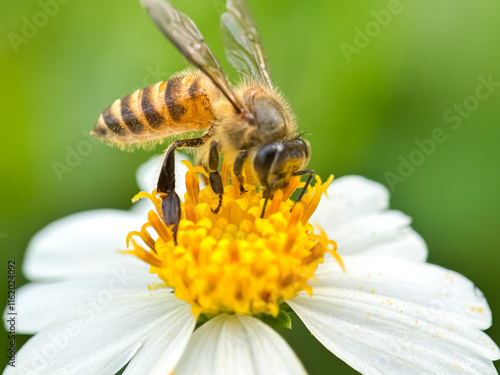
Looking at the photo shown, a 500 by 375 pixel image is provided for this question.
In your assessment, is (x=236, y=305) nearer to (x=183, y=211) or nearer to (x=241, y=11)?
(x=183, y=211)

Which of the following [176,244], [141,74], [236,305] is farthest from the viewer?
[141,74]

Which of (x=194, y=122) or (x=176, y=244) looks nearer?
(x=176, y=244)

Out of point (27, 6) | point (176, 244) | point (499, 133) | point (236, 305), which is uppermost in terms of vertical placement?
point (27, 6)

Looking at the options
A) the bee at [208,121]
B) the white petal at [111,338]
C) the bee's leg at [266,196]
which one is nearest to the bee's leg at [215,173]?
the bee at [208,121]

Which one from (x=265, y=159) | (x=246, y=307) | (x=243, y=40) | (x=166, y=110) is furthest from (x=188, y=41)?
(x=246, y=307)

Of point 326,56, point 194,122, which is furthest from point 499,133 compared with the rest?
point 194,122

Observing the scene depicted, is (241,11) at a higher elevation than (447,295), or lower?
higher

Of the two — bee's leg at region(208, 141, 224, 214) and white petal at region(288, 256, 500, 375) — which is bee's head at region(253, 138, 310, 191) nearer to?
bee's leg at region(208, 141, 224, 214)

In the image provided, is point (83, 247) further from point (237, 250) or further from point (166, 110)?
point (237, 250)
